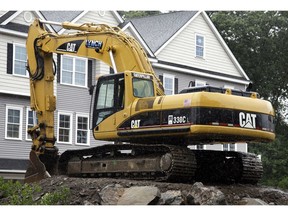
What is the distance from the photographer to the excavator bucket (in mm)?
18047

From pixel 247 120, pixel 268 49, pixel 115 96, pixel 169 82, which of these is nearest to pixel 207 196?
pixel 247 120

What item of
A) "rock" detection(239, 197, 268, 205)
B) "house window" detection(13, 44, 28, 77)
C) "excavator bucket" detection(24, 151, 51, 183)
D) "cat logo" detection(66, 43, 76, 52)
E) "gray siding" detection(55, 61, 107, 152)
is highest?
"house window" detection(13, 44, 28, 77)

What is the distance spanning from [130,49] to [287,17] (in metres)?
6.35

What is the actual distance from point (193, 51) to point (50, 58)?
12147 mm

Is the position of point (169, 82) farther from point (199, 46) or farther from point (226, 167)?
point (226, 167)

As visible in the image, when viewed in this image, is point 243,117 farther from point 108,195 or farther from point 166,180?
point 108,195

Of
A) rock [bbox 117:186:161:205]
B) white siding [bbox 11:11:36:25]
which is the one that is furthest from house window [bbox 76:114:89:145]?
rock [bbox 117:186:161:205]

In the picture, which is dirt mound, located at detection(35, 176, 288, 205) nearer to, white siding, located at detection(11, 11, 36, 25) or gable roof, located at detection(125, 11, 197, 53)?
white siding, located at detection(11, 11, 36, 25)

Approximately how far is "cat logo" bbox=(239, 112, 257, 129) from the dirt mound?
126 centimetres

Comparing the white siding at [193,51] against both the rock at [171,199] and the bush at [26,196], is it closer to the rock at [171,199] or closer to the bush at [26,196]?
the bush at [26,196]

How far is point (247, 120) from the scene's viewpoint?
52.5 ft

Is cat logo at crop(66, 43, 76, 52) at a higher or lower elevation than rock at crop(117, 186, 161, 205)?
higher

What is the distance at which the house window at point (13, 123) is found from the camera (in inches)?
915

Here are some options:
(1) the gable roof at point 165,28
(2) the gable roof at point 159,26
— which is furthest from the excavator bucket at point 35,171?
(2) the gable roof at point 159,26
